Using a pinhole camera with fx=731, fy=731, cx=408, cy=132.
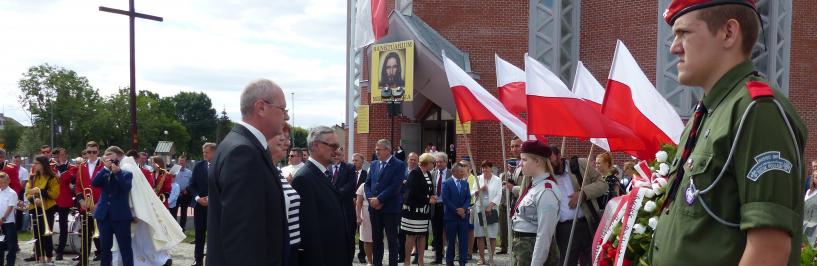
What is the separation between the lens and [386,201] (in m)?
11.0

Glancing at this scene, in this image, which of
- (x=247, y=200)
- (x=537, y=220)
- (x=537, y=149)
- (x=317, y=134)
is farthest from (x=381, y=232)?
(x=247, y=200)

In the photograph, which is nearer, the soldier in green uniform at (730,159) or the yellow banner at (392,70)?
the soldier in green uniform at (730,159)

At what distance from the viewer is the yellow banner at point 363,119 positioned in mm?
23578

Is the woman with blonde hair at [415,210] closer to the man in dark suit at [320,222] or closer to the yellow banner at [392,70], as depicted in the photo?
the man in dark suit at [320,222]

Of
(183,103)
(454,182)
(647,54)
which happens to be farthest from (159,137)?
(454,182)

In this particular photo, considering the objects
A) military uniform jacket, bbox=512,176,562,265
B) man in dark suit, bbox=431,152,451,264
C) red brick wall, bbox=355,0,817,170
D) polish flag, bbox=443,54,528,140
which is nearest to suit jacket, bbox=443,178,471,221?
man in dark suit, bbox=431,152,451,264

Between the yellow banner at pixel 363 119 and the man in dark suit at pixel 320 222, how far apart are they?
1814cm

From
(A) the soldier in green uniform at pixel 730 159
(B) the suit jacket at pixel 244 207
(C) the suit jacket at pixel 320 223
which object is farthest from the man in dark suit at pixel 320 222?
(A) the soldier in green uniform at pixel 730 159

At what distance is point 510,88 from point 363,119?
15.1 m

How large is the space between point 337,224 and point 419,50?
17240 mm

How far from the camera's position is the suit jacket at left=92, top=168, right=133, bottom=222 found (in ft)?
31.3

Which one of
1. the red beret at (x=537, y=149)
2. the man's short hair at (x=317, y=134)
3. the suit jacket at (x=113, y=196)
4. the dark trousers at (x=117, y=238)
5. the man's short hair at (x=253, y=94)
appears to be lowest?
the dark trousers at (x=117, y=238)

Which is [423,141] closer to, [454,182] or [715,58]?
[454,182]

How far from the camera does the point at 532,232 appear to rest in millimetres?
6645
